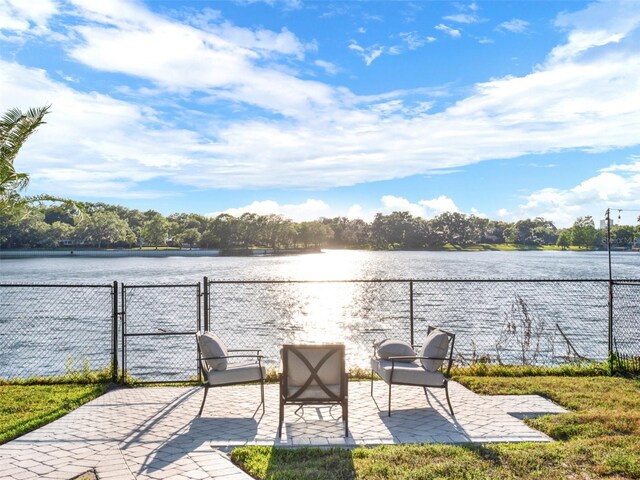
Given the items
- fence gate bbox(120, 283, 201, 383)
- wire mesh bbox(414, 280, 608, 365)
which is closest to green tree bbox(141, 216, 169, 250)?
fence gate bbox(120, 283, 201, 383)

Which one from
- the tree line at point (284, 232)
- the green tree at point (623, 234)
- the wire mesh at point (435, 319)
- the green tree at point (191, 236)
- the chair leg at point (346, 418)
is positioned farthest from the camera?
the green tree at point (623, 234)

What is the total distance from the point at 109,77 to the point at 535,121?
65.0 ft

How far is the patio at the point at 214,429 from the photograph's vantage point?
16.5ft

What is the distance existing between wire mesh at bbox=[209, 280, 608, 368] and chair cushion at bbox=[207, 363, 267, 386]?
644 centimetres

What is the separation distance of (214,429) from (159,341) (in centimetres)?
1589

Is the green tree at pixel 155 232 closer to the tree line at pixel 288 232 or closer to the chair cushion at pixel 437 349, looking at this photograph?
the tree line at pixel 288 232

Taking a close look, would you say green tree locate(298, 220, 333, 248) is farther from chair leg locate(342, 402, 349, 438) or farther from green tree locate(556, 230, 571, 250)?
chair leg locate(342, 402, 349, 438)

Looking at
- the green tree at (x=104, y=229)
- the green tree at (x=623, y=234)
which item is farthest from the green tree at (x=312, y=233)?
the green tree at (x=623, y=234)

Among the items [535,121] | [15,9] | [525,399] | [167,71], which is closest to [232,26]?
[167,71]

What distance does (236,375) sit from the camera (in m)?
6.82

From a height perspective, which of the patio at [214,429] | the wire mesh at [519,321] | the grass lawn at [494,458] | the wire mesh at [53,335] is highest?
the grass lawn at [494,458]

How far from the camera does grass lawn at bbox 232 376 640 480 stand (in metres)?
4.67

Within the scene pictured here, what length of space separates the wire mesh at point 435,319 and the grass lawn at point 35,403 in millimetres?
5134

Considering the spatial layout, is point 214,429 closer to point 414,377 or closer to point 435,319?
point 414,377
